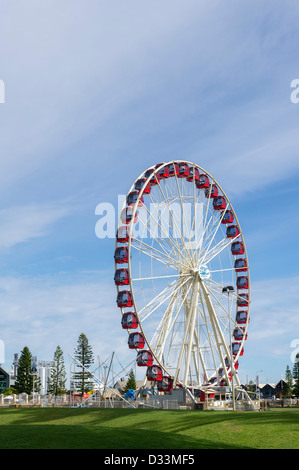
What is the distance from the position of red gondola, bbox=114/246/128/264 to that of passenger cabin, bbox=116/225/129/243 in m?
0.66

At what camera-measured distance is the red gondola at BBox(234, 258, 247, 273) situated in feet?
209

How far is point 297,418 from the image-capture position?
3356cm

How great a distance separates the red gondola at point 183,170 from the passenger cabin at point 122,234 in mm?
10161

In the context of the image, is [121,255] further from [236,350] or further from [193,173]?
[236,350]

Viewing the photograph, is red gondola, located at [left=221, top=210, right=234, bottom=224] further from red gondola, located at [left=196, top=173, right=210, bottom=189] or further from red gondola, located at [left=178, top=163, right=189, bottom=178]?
red gondola, located at [left=178, top=163, right=189, bottom=178]

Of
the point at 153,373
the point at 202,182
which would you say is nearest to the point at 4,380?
the point at 202,182

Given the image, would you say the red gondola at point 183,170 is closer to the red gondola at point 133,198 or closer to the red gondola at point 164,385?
the red gondola at point 133,198

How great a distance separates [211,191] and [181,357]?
19.3 metres

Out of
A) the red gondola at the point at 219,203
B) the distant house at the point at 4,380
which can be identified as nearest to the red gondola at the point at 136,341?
the red gondola at the point at 219,203

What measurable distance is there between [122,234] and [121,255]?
70.8 inches

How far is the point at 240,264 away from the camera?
64062 millimetres

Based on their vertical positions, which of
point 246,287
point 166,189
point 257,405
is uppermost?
point 166,189
